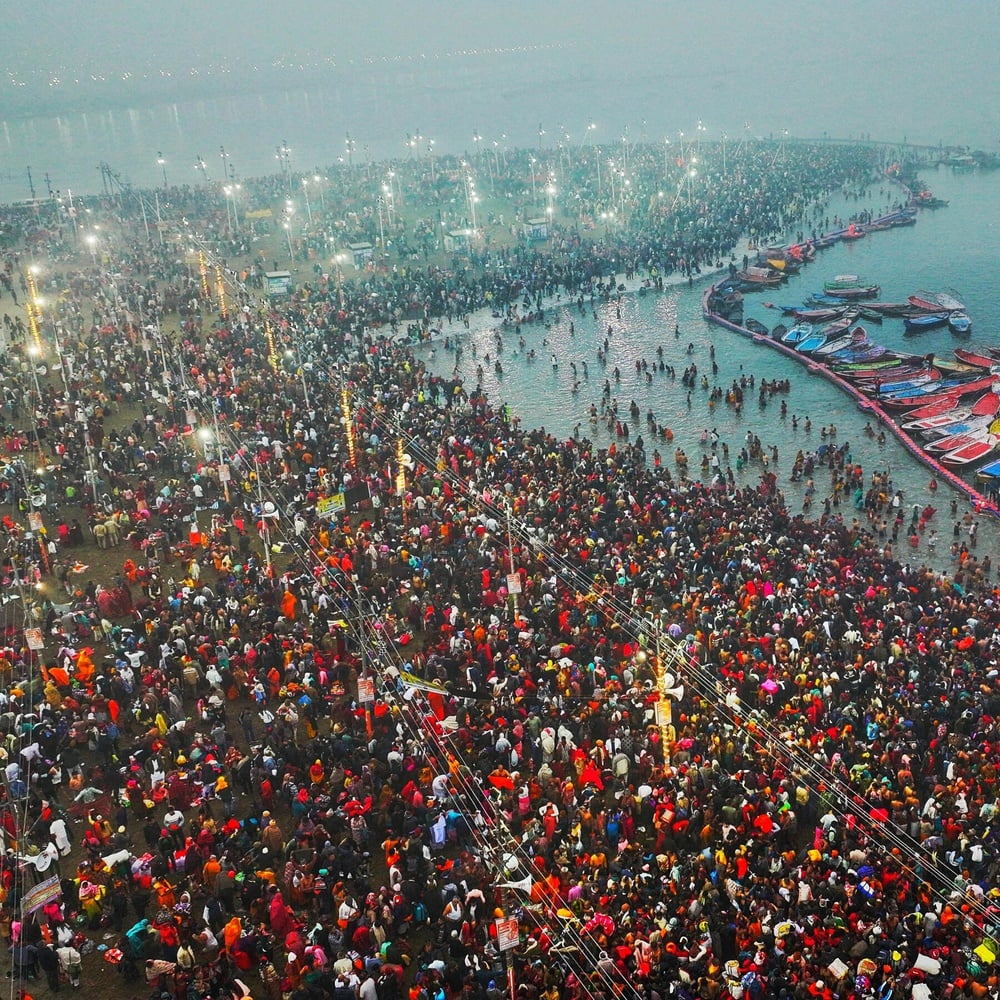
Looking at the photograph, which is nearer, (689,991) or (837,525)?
(689,991)

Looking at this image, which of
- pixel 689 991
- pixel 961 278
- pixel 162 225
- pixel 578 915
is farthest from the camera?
pixel 162 225

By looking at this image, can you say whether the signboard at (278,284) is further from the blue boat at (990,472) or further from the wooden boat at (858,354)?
the blue boat at (990,472)

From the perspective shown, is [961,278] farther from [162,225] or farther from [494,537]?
[162,225]

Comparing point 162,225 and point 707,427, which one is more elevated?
point 162,225

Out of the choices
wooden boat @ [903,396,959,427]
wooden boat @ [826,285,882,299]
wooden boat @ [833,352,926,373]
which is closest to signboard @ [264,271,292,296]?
wooden boat @ [833,352,926,373]

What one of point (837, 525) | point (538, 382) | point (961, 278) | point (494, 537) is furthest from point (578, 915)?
point (961, 278)

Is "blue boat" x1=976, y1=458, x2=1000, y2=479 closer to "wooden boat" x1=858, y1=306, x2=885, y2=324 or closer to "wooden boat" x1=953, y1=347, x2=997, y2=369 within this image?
"wooden boat" x1=953, y1=347, x2=997, y2=369

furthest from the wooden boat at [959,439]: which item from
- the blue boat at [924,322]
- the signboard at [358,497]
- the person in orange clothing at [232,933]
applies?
the person in orange clothing at [232,933]
